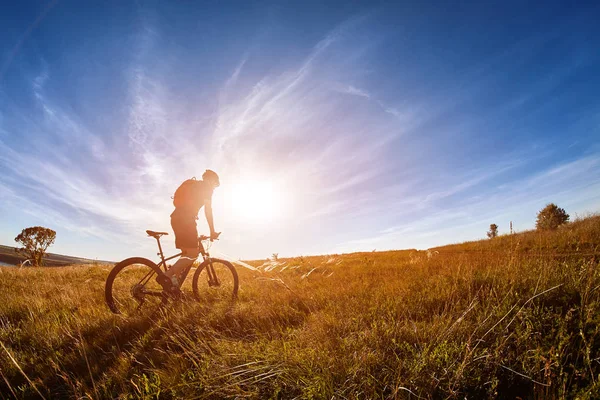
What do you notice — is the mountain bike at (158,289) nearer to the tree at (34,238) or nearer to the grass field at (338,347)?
the grass field at (338,347)

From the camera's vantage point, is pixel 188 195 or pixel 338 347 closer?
pixel 338 347

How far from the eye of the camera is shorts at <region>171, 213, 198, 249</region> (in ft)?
18.1

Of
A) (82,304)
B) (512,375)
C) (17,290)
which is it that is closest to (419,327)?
(512,375)

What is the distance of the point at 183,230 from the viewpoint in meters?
5.50

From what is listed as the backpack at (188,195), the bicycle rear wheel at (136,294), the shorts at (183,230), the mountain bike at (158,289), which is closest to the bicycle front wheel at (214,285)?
the mountain bike at (158,289)

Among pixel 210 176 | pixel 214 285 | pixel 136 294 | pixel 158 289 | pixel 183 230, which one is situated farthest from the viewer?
pixel 214 285

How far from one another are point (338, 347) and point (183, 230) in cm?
420

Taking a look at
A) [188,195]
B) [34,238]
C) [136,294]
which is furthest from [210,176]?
[34,238]

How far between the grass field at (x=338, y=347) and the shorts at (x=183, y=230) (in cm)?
126

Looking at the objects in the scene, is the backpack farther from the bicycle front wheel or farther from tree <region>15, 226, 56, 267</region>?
tree <region>15, 226, 56, 267</region>

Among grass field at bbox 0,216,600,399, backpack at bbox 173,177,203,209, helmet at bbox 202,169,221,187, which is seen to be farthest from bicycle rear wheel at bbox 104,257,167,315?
helmet at bbox 202,169,221,187

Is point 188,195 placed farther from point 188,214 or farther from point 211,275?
point 211,275

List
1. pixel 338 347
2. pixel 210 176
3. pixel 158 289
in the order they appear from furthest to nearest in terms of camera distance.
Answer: pixel 210 176 → pixel 158 289 → pixel 338 347

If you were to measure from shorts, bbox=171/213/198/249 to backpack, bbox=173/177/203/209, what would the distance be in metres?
0.26
